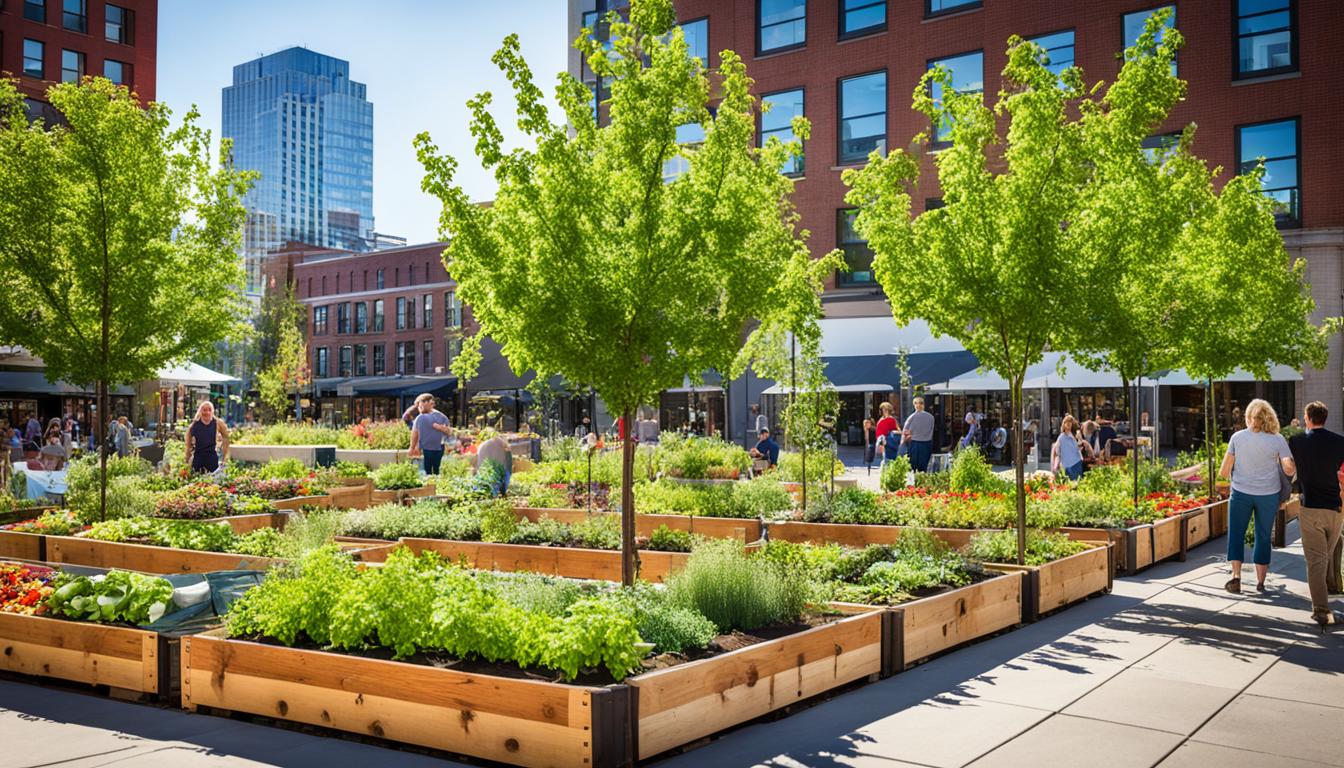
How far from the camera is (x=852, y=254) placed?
111ft

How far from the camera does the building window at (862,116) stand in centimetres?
3372

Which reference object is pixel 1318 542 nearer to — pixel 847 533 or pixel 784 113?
pixel 847 533

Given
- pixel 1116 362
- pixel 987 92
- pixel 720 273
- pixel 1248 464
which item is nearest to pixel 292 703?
pixel 720 273

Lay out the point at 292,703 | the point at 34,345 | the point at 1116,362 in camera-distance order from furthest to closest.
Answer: the point at 1116,362, the point at 34,345, the point at 292,703

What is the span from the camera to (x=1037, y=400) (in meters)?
33.8

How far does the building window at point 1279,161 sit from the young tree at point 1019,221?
20400 millimetres

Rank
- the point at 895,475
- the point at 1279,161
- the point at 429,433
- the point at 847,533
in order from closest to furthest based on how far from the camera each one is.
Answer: the point at 847,533 → the point at 895,475 → the point at 429,433 → the point at 1279,161

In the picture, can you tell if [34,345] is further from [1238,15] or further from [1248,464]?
[1238,15]

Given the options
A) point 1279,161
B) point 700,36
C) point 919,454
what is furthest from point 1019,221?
point 700,36

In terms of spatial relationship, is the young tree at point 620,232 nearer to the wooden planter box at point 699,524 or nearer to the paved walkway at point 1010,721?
the paved walkway at point 1010,721

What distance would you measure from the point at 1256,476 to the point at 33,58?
176 feet

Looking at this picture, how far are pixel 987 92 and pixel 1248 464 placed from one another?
77.1 feet

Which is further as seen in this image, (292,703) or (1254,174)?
(1254,174)

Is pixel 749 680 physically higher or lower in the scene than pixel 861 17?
lower
